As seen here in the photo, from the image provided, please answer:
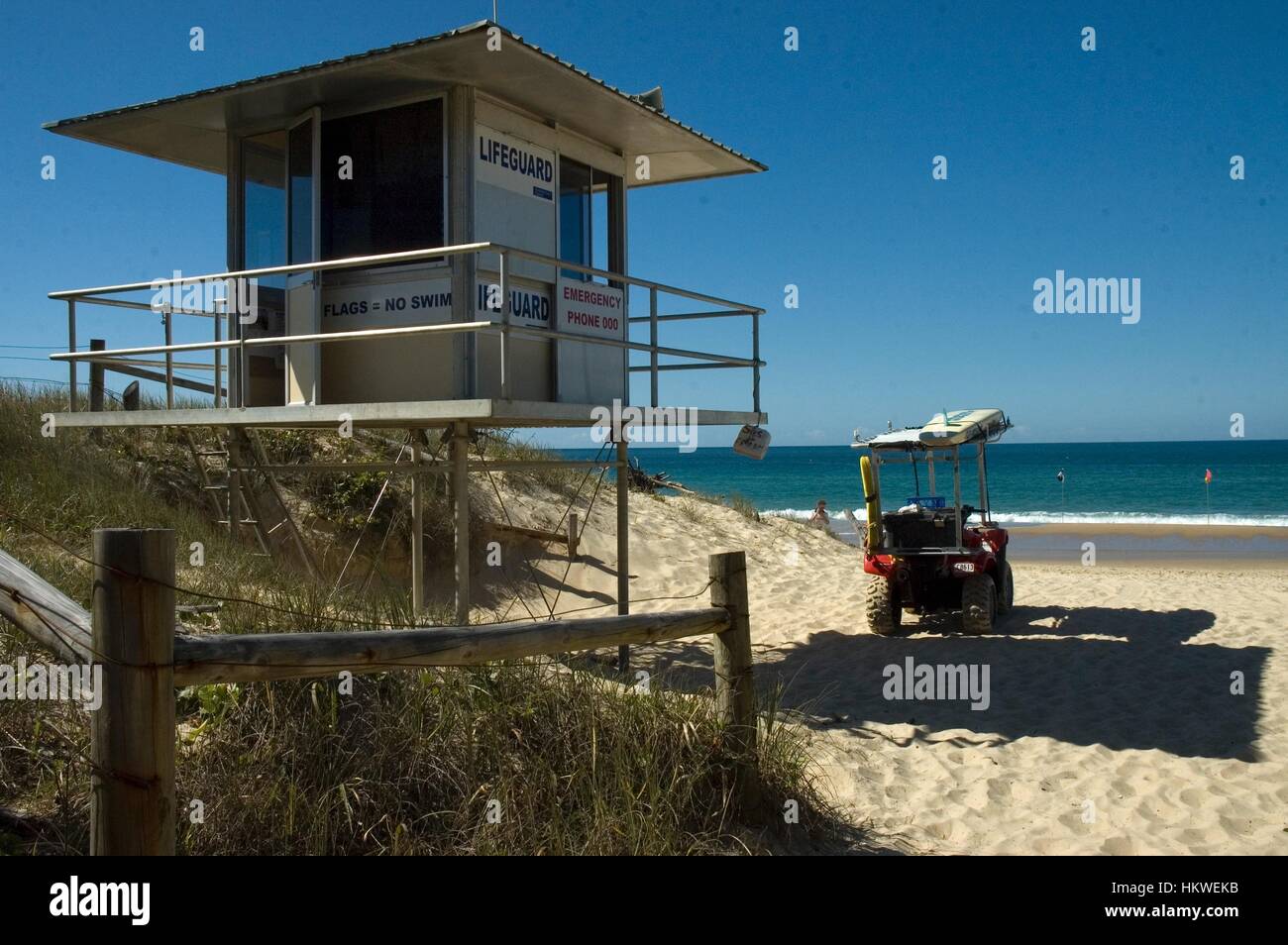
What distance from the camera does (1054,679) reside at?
1036 centimetres

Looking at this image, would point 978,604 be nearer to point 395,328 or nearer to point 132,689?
point 395,328

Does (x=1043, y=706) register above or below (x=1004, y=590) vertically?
below

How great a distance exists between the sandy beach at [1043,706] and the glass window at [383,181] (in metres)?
4.49

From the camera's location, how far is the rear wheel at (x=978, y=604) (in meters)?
12.4

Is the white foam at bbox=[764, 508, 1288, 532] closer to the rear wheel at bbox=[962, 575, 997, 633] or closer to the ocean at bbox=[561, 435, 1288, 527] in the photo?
the ocean at bbox=[561, 435, 1288, 527]

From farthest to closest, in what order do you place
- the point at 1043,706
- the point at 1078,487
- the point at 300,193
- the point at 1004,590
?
the point at 1078,487 < the point at 1004,590 < the point at 300,193 < the point at 1043,706

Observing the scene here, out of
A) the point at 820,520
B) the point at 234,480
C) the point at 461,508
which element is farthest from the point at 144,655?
the point at 820,520

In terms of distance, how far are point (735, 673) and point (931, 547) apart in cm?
791

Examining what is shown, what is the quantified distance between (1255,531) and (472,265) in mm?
35926

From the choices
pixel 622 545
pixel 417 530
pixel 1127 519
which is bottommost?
pixel 1127 519

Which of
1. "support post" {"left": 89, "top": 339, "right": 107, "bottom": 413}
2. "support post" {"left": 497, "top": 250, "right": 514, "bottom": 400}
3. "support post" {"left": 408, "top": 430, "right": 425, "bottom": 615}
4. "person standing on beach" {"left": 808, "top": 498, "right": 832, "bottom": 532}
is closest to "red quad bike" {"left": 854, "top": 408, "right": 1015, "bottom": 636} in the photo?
"support post" {"left": 408, "top": 430, "right": 425, "bottom": 615}
